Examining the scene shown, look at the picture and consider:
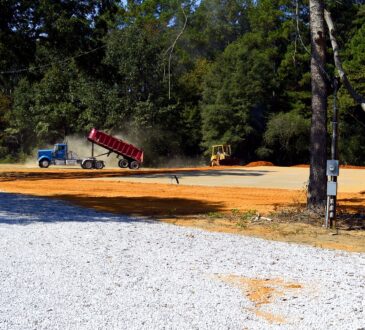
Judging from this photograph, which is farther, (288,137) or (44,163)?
(288,137)

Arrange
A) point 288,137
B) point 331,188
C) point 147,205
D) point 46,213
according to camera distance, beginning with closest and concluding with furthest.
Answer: point 331,188, point 46,213, point 147,205, point 288,137

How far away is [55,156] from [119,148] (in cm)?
517

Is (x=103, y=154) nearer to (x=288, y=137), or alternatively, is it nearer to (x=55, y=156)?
(x=55, y=156)

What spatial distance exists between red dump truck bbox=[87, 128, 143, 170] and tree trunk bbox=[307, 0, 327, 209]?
25.5 metres

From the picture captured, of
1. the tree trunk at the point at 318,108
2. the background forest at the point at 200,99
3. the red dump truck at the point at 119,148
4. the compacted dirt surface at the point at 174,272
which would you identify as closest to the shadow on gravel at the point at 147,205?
the compacted dirt surface at the point at 174,272

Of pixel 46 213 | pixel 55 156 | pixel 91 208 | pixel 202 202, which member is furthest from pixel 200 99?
pixel 46 213

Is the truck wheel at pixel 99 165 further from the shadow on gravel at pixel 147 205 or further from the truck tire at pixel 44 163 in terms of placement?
the shadow on gravel at pixel 147 205

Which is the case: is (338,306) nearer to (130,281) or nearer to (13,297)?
(130,281)

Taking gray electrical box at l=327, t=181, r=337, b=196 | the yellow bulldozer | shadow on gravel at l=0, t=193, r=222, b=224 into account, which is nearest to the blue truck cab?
the yellow bulldozer

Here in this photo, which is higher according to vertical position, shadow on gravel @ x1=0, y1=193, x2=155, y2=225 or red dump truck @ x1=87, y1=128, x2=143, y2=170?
red dump truck @ x1=87, y1=128, x2=143, y2=170

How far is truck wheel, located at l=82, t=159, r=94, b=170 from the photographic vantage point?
38344 millimetres

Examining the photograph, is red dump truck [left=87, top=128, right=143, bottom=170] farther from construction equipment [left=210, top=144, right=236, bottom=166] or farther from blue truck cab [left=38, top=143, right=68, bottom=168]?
construction equipment [left=210, top=144, right=236, bottom=166]

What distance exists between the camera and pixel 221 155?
4681cm

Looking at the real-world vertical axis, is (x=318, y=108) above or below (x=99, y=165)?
above
